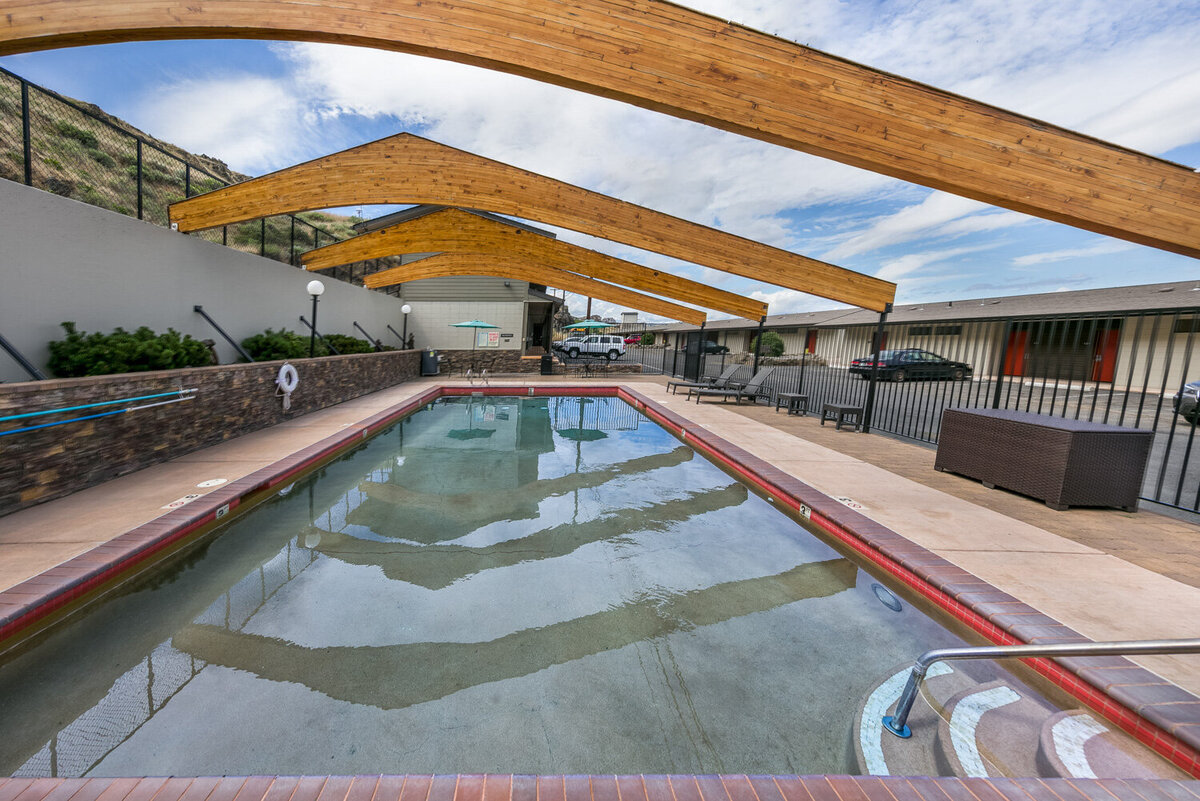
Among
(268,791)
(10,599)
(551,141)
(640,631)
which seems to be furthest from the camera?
(551,141)

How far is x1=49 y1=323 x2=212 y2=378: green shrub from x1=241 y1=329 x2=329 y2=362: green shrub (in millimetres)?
2623

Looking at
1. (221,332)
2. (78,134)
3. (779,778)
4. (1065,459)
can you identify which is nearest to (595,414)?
(221,332)

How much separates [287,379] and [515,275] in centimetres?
930

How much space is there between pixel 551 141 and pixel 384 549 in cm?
1048

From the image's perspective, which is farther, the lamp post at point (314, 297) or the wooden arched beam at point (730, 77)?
the lamp post at point (314, 297)

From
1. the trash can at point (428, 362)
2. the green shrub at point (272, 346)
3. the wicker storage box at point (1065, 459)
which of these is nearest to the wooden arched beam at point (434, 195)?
the green shrub at point (272, 346)

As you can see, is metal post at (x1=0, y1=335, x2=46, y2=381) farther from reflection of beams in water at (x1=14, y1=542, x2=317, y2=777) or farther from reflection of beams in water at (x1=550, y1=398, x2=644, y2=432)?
reflection of beams in water at (x1=550, y1=398, x2=644, y2=432)

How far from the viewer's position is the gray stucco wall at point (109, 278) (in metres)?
4.84

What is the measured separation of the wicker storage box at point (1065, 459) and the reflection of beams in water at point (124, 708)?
6821 millimetres

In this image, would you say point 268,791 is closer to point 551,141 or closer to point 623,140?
point 623,140

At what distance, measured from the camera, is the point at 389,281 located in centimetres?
1513

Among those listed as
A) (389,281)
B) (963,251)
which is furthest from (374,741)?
(963,251)

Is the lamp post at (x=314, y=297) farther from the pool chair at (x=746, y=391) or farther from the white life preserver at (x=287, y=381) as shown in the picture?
the pool chair at (x=746, y=391)

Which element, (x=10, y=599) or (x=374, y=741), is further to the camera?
(x=10, y=599)
